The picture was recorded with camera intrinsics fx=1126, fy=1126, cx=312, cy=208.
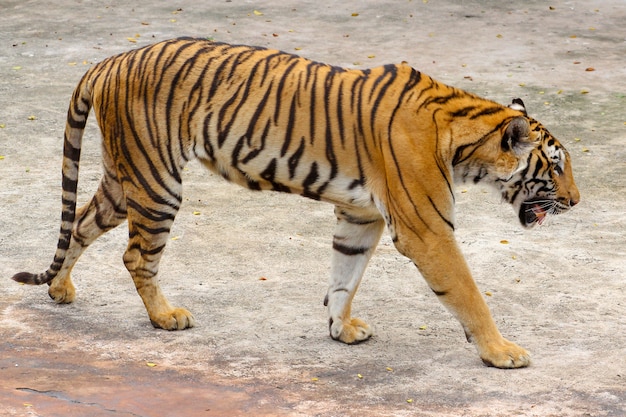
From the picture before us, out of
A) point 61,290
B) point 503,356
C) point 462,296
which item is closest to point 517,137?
point 462,296

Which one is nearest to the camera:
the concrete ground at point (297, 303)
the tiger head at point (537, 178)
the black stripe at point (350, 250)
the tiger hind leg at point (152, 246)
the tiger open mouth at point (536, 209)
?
the concrete ground at point (297, 303)

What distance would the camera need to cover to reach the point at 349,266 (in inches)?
226

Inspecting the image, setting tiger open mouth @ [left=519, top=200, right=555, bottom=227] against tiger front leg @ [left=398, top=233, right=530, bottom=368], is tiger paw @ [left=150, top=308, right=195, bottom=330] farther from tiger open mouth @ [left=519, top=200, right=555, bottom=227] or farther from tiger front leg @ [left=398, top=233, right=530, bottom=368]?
tiger open mouth @ [left=519, top=200, right=555, bottom=227]

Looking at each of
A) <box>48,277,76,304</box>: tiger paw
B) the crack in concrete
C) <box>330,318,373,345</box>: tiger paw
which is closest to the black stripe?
<box>330,318,373,345</box>: tiger paw

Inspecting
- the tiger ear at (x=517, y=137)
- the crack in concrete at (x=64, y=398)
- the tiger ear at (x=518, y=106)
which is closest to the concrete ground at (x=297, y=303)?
the crack in concrete at (x=64, y=398)

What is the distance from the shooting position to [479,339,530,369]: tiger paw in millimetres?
5223

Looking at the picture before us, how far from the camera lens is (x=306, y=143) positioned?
543 cm

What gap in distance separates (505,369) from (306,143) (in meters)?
1.42

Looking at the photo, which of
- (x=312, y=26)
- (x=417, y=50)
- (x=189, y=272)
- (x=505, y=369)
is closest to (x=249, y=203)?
(x=189, y=272)

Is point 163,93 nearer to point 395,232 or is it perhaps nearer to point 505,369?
point 395,232

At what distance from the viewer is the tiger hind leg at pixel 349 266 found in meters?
5.68

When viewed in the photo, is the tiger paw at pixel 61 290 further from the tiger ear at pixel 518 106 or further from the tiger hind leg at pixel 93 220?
the tiger ear at pixel 518 106

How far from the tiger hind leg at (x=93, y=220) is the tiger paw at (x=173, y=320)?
1.96 feet

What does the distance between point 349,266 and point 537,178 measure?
1.05 meters
